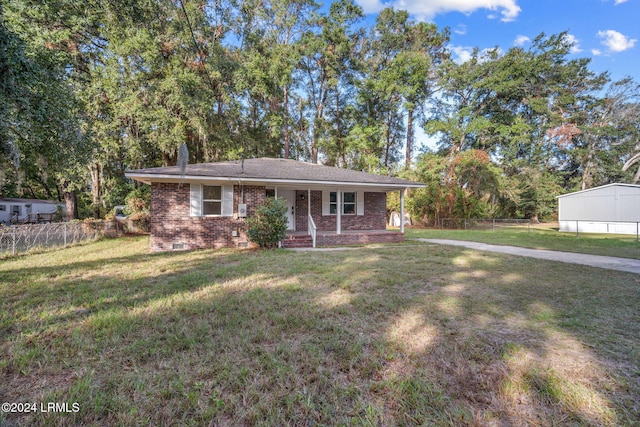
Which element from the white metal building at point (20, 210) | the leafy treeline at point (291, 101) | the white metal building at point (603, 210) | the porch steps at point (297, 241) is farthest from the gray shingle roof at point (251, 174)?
the white metal building at point (20, 210)

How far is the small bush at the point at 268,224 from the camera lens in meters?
9.19

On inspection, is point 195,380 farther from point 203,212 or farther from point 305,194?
point 305,194

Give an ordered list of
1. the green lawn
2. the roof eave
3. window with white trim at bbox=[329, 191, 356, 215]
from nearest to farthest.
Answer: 1. the green lawn
2. the roof eave
3. window with white trim at bbox=[329, 191, 356, 215]

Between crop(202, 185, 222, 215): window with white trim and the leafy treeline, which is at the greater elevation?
the leafy treeline

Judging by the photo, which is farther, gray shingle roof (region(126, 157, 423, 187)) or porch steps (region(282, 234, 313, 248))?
porch steps (region(282, 234, 313, 248))

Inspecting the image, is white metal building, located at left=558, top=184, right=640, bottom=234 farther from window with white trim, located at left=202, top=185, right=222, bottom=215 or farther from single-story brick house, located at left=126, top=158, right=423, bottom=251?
window with white trim, located at left=202, top=185, right=222, bottom=215

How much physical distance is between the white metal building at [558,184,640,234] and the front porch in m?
15.8

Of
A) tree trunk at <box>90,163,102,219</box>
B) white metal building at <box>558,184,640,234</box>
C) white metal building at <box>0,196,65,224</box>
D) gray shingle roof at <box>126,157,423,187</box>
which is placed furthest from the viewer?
white metal building at <box>0,196,65,224</box>

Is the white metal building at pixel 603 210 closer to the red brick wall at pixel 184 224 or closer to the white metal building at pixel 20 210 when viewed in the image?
the red brick wall at pixel 184 224

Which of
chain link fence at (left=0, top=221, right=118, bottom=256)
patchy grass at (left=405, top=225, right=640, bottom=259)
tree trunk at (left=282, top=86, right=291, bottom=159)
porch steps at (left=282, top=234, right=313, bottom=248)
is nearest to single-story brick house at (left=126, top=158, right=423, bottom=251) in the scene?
porch steps at (left=282, top=234, right=313, bottom=248)

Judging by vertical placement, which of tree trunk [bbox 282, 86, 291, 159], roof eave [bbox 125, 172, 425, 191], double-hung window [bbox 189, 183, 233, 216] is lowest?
double-hung window [bbox 189, 183, 233, 216]

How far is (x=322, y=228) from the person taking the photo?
12.8m

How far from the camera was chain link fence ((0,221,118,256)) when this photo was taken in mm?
8148

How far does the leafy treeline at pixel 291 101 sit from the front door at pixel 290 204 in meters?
6.52
